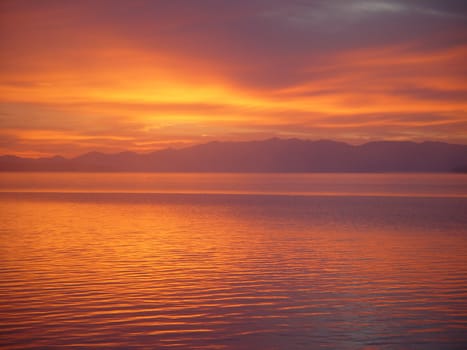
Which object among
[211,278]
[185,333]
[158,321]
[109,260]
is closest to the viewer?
[185,333]

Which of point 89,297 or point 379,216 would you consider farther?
point 379,216

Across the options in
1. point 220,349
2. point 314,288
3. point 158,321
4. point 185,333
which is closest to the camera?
point 220,349

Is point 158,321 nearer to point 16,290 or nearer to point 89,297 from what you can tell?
point 89,297

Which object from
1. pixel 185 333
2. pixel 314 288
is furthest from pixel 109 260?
pixel 185 333

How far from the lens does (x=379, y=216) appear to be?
4834cm

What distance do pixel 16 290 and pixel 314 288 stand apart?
9.78m

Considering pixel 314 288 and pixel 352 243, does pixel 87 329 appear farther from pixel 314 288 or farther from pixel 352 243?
pixel 352 243

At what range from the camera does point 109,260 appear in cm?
2380

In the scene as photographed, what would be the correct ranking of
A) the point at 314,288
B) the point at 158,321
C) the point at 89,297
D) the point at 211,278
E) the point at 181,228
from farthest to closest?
1. the point at 181,228
2. the point at 211,278
3. the point at 314,288
4. the point at 89,297
5. the point at 158,321

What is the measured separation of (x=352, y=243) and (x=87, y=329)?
64.4ft

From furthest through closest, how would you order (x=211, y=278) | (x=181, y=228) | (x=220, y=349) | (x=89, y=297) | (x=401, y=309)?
1. (x=181, y=228)
2. (x=211, y=278)
3. (x=89, y=297)
4. (x=401, y=309)
5. (x=220, y=349)

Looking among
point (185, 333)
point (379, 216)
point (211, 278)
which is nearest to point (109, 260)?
point (211, 278)

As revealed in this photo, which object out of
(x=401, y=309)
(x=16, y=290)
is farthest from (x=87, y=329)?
(x=401, y=309)

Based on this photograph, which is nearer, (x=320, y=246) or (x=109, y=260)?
(x=109, y=260)
